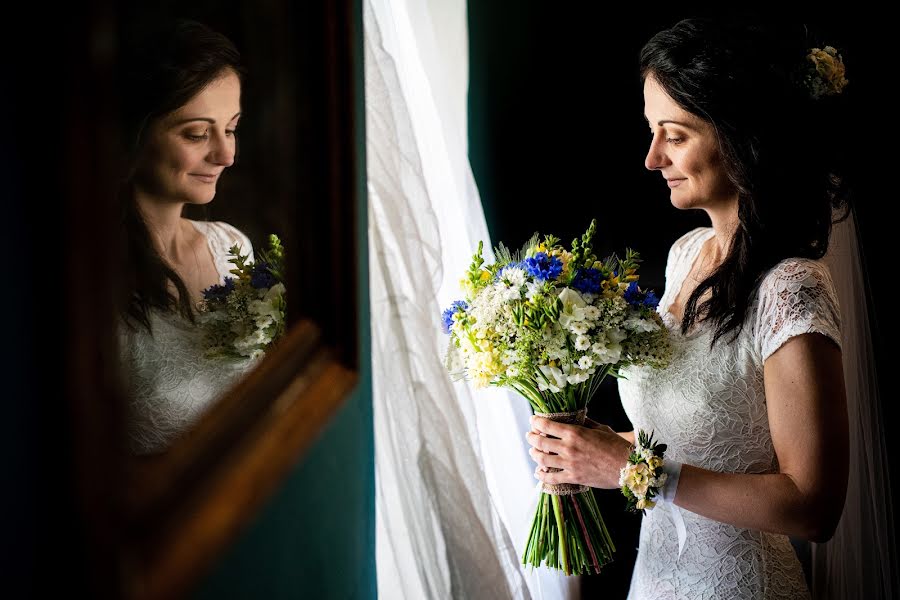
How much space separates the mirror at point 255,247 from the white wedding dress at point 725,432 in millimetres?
898

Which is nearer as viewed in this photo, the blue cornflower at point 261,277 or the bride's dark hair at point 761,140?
the blue cornflower at point 261,277

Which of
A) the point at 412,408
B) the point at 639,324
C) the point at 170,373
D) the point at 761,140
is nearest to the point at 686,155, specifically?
the point at 761,140

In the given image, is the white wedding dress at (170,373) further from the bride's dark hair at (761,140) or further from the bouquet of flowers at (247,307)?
the bride's dark hair at (761,140)

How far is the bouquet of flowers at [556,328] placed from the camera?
4.87ft

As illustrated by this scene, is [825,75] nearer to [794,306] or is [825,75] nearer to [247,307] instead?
[794,306]

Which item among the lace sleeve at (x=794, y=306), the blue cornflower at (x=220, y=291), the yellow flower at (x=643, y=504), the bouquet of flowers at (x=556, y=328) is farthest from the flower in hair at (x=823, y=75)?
the blue cornflower at (x=220, y=291)

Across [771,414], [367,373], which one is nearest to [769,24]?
[771,414]

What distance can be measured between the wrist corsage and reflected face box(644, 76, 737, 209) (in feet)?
1.84

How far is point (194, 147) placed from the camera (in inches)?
22.2

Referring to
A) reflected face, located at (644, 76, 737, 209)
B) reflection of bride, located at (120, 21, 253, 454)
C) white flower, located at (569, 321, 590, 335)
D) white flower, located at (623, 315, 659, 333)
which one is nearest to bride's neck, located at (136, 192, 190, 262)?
reflection of bride, located at (120, 21, 253, 454)

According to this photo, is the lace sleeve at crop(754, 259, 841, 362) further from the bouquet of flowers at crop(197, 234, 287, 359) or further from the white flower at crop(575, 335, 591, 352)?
the bouquet of flowers at crop(197, 234, 287, 359)

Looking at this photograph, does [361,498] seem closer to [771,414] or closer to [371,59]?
[371,59]

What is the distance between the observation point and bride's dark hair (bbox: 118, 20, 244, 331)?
44cm

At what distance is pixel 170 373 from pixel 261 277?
231mm
